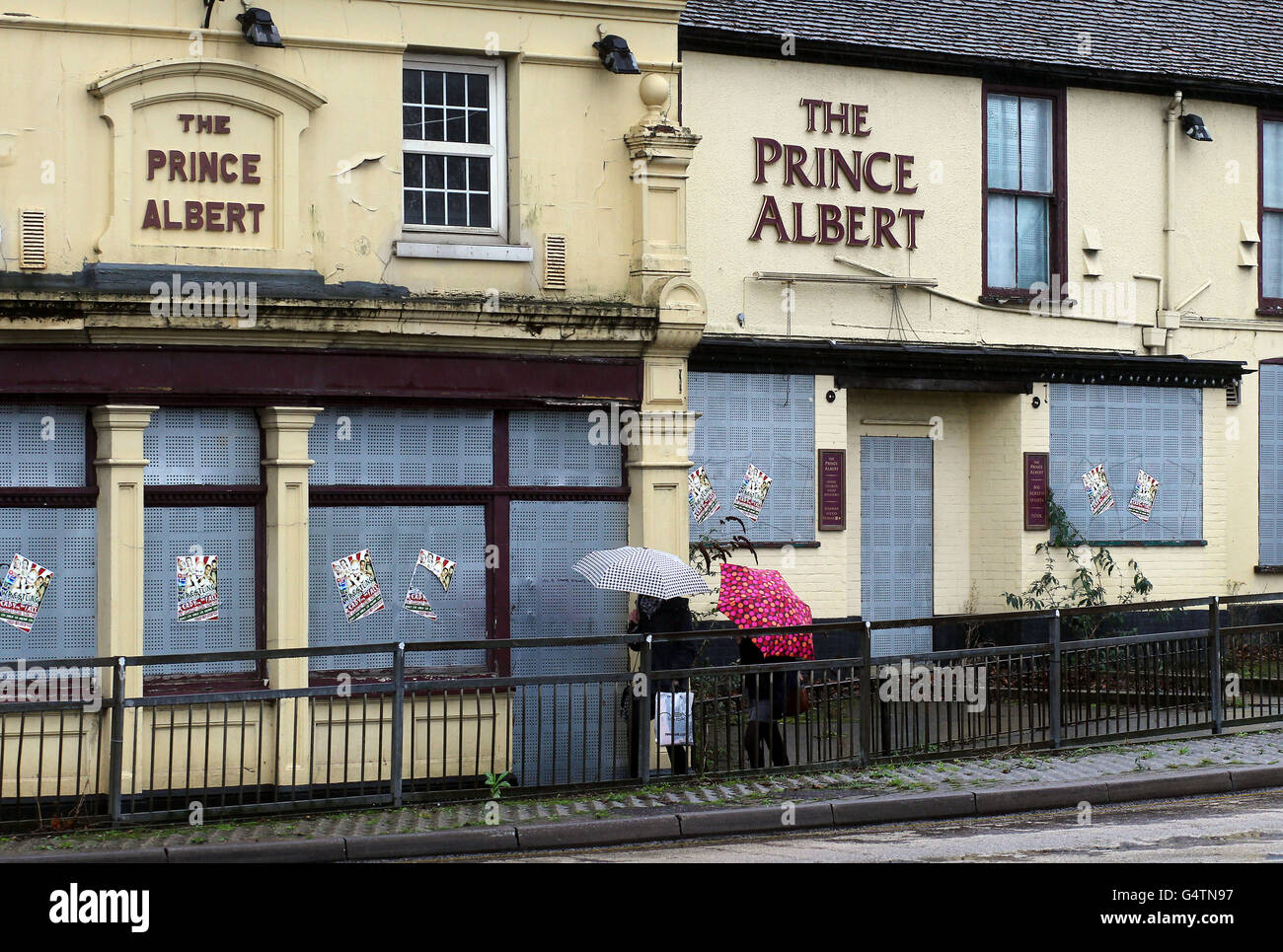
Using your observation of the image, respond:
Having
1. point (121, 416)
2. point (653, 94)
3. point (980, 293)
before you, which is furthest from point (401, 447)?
point (980, 293)

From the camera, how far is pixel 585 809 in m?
12.1

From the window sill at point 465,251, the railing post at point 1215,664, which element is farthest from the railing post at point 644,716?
the railing post at point 1215,664

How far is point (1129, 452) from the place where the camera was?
19516 mm

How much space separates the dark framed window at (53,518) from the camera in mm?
12938

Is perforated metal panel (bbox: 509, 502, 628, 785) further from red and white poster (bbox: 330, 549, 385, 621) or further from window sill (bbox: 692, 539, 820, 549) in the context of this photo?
window sill (bbox: 692, 539, 820, 549)

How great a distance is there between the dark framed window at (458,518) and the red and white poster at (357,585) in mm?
46

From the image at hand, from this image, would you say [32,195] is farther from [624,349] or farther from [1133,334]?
[1133,334]

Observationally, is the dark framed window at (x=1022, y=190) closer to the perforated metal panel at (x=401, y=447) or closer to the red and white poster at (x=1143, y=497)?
the red and white poster at (x=1143, y=497)

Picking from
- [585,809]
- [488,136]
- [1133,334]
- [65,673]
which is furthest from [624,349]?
[1133,334]

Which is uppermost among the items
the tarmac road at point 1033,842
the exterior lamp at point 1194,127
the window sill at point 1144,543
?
the exterior lamp at point 1194,127

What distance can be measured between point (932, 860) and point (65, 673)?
20.5 feet

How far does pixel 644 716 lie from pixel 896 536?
661 centimetres

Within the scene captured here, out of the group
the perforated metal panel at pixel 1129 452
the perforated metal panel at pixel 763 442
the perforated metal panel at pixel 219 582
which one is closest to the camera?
the perforated metal panel at pixel 219 582

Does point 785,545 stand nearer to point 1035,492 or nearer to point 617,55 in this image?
point 1035,492
